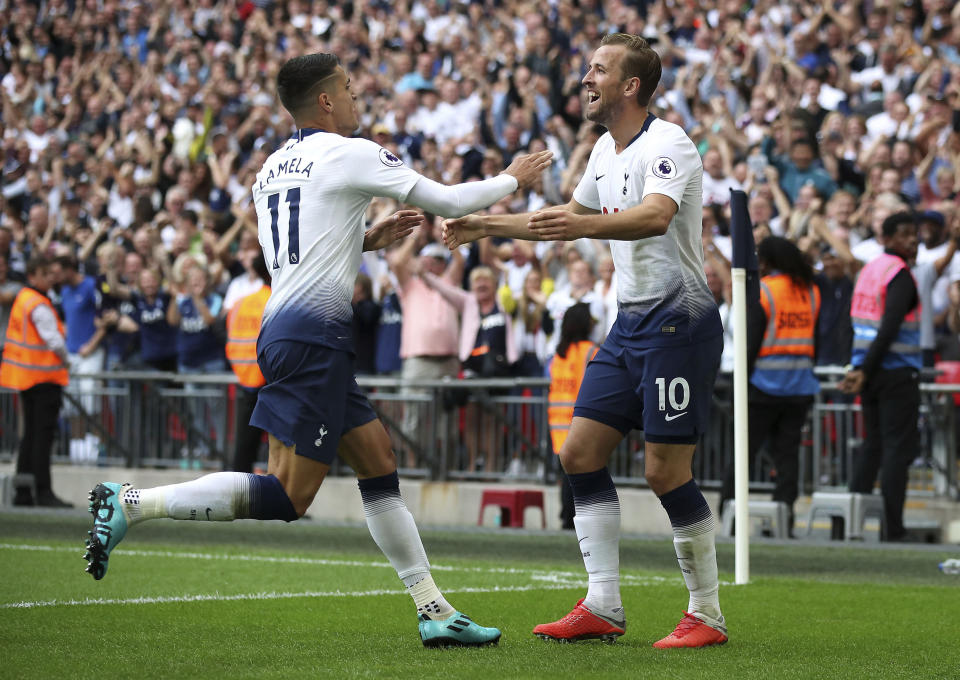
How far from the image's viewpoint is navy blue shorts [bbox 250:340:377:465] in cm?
612

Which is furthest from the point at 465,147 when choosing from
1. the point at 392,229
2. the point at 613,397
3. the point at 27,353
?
the point at 613,397

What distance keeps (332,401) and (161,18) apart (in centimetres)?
2206

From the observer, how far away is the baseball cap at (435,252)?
16266mm

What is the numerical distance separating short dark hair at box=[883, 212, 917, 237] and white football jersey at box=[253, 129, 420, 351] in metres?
6.52

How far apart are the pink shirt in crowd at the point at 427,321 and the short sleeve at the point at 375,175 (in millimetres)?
9279

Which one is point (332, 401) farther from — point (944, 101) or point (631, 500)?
point (944, 101)

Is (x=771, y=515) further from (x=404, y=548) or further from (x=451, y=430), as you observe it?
(x=404, y=548)

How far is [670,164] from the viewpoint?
6531 millimetres

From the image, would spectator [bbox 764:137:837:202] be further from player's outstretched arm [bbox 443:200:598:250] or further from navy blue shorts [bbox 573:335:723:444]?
player's outstretched arm [bbox 443:200:598:250]

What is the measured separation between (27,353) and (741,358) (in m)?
8.67

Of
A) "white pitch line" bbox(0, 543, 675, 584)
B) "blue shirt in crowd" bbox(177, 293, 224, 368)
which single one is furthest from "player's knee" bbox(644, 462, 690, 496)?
"blue shirt in crowd" bbox(177, 293, 224, 368)

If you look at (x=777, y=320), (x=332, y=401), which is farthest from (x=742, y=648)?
(x=777, y=320)

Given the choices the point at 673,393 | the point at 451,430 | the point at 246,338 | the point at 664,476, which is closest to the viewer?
the point at 673,393

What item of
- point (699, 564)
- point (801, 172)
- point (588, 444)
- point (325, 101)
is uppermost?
point (801, 172)
